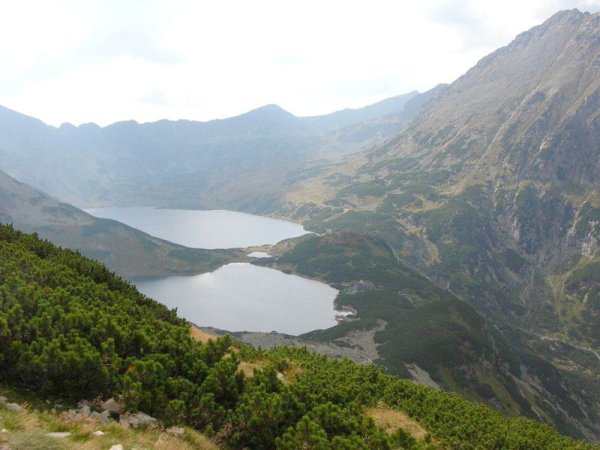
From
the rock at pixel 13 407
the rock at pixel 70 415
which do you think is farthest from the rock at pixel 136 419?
the rock at pixel 13 407

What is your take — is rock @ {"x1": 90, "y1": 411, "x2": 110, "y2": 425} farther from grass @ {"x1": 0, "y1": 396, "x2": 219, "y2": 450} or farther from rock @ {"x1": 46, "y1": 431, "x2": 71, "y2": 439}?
rock @ {"x1": 46, "y1": 431, "x2": 71, "y2": 439}

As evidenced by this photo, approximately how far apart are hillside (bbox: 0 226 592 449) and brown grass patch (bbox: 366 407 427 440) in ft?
0.35

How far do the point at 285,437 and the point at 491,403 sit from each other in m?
153

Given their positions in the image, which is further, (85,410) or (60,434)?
(85,410)

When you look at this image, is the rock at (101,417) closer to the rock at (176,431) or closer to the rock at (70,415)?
the rock at (70,415)

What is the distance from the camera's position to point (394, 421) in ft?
95.0

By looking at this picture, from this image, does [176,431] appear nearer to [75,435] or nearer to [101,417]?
[101,417]

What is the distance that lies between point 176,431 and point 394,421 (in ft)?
53.0

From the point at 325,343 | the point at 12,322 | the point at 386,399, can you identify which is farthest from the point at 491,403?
the point at 12,322

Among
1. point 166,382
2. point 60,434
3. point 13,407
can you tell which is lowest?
point 166,382

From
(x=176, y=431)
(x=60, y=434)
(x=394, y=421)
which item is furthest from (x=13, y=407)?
(x=394, y=421)

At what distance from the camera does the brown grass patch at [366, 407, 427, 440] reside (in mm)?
27719

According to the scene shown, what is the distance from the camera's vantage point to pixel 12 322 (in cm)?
1961

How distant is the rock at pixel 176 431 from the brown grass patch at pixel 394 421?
13.7 m
